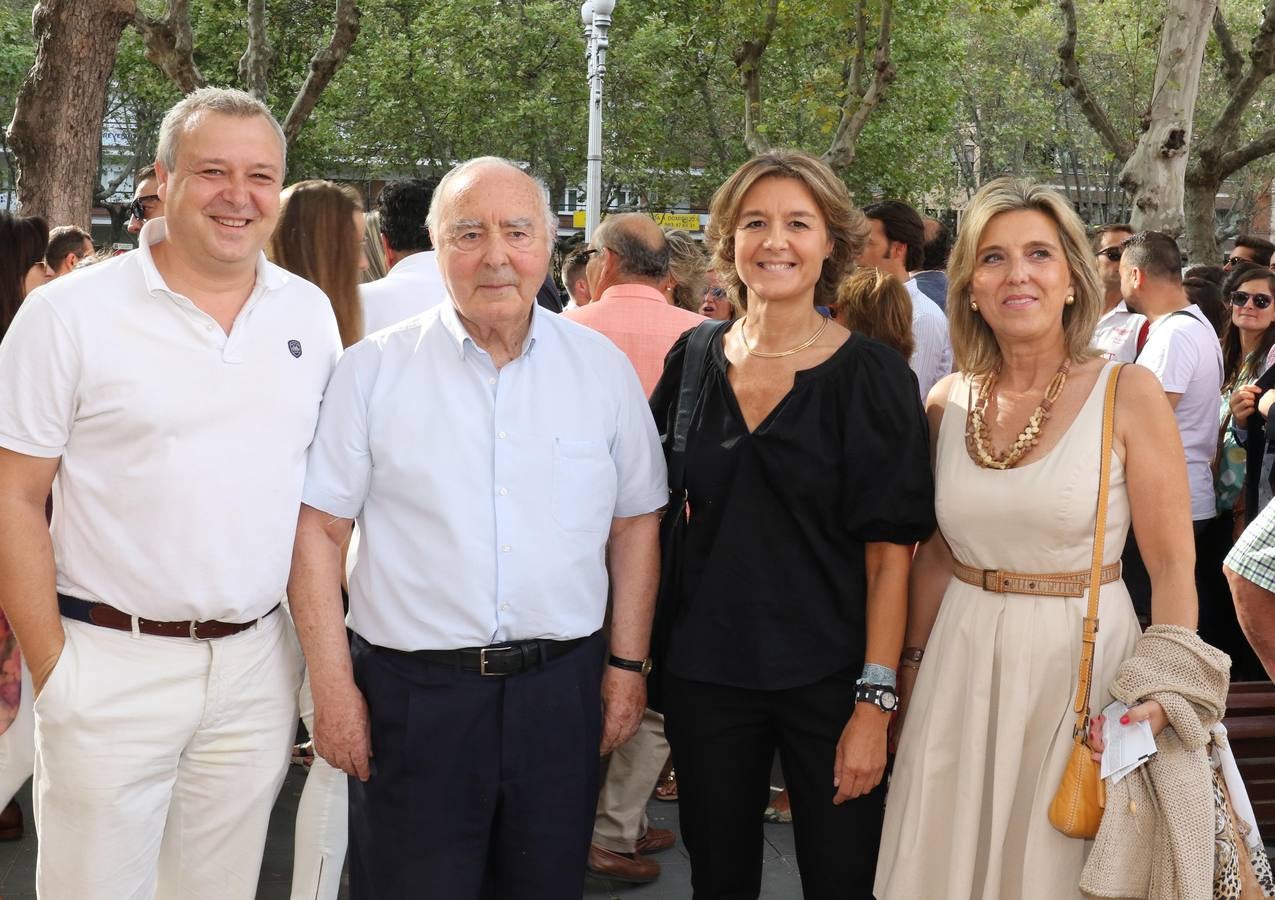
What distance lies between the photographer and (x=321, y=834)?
366 centimetres

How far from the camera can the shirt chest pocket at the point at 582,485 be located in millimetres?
2941

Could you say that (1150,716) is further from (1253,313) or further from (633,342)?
(1253,313)

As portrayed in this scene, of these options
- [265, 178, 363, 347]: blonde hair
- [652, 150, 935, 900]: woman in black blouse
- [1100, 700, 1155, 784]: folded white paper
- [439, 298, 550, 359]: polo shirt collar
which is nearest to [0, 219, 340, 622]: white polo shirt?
[439, 298, 550, 359]: polo shirt collar

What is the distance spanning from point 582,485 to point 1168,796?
1444 mm

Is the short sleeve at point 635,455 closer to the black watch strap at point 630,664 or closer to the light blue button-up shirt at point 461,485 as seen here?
the light blue button-up shirt at point 461,485

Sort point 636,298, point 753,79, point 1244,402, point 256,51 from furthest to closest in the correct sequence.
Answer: point 753,79 < point 256,51 < point 1244,402 < point 636,298

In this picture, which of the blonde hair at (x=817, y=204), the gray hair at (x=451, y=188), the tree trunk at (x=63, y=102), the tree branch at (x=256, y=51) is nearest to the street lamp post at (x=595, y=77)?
the tree branch at (x=256, y=51)

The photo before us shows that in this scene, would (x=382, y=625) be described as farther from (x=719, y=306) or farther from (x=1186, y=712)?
(x=719, y=306)

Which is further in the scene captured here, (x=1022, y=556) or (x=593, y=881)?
(x=593, y=881)

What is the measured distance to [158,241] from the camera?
3010mm

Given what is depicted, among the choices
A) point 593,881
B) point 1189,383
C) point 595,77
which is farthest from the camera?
point 595,77

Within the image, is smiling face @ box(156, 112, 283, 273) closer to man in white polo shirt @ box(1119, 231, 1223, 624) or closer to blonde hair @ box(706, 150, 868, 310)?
blonde hair @ box(706, 150, 868, 310)

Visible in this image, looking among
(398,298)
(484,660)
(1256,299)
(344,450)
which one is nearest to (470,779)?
(484,660)

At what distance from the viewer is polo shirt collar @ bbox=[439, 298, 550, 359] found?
2.95 metres
